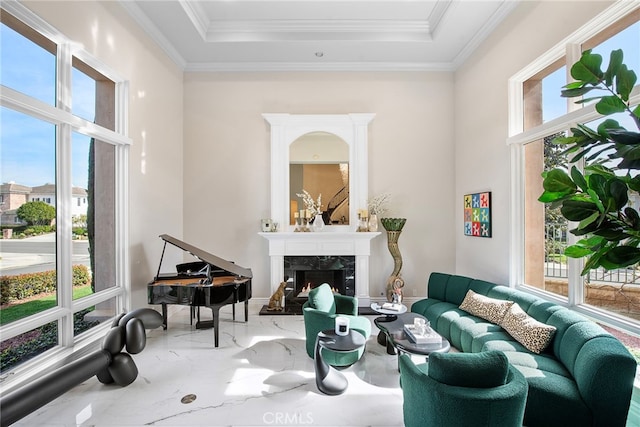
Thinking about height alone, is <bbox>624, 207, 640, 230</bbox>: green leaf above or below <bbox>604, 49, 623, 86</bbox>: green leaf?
below

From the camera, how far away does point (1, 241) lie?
2.59 metres

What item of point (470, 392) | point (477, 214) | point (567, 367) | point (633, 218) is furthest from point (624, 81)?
point (477, 214)

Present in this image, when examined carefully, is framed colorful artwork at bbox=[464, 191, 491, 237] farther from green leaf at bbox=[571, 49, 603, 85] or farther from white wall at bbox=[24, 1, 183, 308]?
white wall at bbox=[24, 1, 183, 308]

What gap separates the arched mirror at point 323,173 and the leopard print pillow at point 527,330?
300 cm

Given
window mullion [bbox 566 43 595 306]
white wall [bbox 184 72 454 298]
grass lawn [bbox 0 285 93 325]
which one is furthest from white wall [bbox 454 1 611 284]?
grass lawn [bbox 0 285 93 325]

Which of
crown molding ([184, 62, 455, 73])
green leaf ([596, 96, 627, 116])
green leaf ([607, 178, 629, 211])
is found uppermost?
crown molding ([184, 62, 455, 73])

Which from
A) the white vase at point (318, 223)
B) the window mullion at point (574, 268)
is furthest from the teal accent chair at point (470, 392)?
the white vase at point (318, 223)

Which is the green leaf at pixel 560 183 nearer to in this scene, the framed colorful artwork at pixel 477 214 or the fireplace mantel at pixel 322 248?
the framed colorful artwork at pixel 477 214

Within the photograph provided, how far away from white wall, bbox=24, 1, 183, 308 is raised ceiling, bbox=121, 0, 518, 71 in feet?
1.35

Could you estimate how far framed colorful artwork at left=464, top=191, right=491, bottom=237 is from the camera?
468cm

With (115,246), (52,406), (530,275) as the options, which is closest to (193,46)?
(115,246)

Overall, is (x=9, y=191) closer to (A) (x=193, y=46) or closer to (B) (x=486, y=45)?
(A) (x=193, y=46)

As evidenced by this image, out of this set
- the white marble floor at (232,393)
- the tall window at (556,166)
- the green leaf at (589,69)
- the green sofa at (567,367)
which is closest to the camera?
the green leaf at (589,69)

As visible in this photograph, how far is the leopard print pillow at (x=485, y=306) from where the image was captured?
11.5 feet
